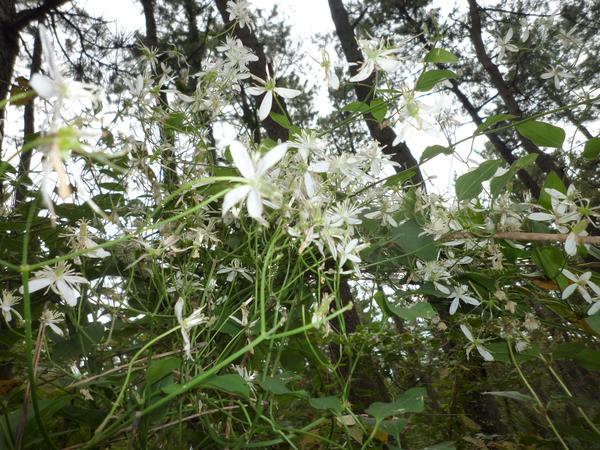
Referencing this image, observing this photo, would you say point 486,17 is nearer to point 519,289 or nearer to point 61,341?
point 519,289

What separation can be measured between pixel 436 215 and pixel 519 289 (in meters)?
0.19

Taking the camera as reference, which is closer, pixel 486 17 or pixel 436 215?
pixel 436 215

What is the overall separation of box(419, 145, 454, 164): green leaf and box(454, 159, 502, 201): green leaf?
0.04m

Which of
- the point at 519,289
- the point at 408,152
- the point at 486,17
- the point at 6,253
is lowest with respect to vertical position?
the point at 519,289

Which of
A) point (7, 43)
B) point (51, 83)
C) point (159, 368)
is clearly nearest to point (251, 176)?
point (51, 83)

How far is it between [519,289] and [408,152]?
1.88 meters

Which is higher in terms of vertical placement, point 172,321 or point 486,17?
point 486,17

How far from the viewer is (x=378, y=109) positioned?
0.61 metres

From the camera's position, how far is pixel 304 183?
0.53 metres

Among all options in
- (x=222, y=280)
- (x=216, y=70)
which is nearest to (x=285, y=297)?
(x=222, y=280)

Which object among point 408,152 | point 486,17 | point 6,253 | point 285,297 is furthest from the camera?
point 486,17

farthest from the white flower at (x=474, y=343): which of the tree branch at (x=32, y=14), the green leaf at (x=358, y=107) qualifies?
the tree branch at (x=32, y=14)

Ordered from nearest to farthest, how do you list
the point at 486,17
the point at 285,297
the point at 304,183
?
the point at 304,183 → the point at 285,297 → the point at 486,17

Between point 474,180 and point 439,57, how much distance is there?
0.16 meters
